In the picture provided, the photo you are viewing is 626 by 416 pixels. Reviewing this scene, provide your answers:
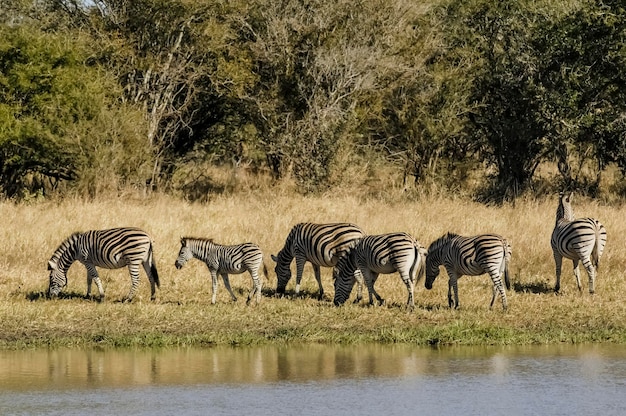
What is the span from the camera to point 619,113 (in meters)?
26.3

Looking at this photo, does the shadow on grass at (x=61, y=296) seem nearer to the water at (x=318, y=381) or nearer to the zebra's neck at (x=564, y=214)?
the water at (x=318, y=381)

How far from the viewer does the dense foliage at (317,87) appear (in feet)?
84.8

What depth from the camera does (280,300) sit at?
14.6 meters

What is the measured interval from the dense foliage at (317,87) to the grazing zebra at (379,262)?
11.4 m

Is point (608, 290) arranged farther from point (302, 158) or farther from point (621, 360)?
point (302, 158)

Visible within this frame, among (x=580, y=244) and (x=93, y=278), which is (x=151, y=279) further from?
(x=580, y=244)

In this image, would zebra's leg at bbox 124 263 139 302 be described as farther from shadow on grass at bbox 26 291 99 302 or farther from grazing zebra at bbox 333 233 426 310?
grazing zebra at bbox 333 233 426 310

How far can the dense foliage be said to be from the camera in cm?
2584

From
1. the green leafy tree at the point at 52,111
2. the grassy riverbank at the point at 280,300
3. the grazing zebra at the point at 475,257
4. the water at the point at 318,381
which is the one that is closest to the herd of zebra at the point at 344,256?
the grazing zebra at the point at 475,257

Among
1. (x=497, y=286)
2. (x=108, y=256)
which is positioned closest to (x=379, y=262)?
(x=497, y=286)

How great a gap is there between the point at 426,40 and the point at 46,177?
36.1 feet

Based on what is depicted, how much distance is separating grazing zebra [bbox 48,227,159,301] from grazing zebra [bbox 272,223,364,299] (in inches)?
72.8

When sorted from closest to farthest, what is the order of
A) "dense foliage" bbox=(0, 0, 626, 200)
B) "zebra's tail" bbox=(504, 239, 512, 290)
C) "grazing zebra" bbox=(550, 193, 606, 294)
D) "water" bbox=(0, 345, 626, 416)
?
"water" bbox=(0, 345, 626, 416), "zebra's tail" bbox=(504, 239, 512, 290), "grazing zebra" bbox=(550, 193, 606, 294), "dense foliage" bbox=(0, 0, 626, 200)

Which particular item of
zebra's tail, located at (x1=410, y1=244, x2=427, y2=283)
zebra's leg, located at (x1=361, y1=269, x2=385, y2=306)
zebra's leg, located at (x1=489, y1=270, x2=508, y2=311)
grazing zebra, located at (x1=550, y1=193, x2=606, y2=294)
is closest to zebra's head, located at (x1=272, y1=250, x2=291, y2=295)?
zebra's leg, located at (x1=361, y1=269, x2=385, y2=306)
